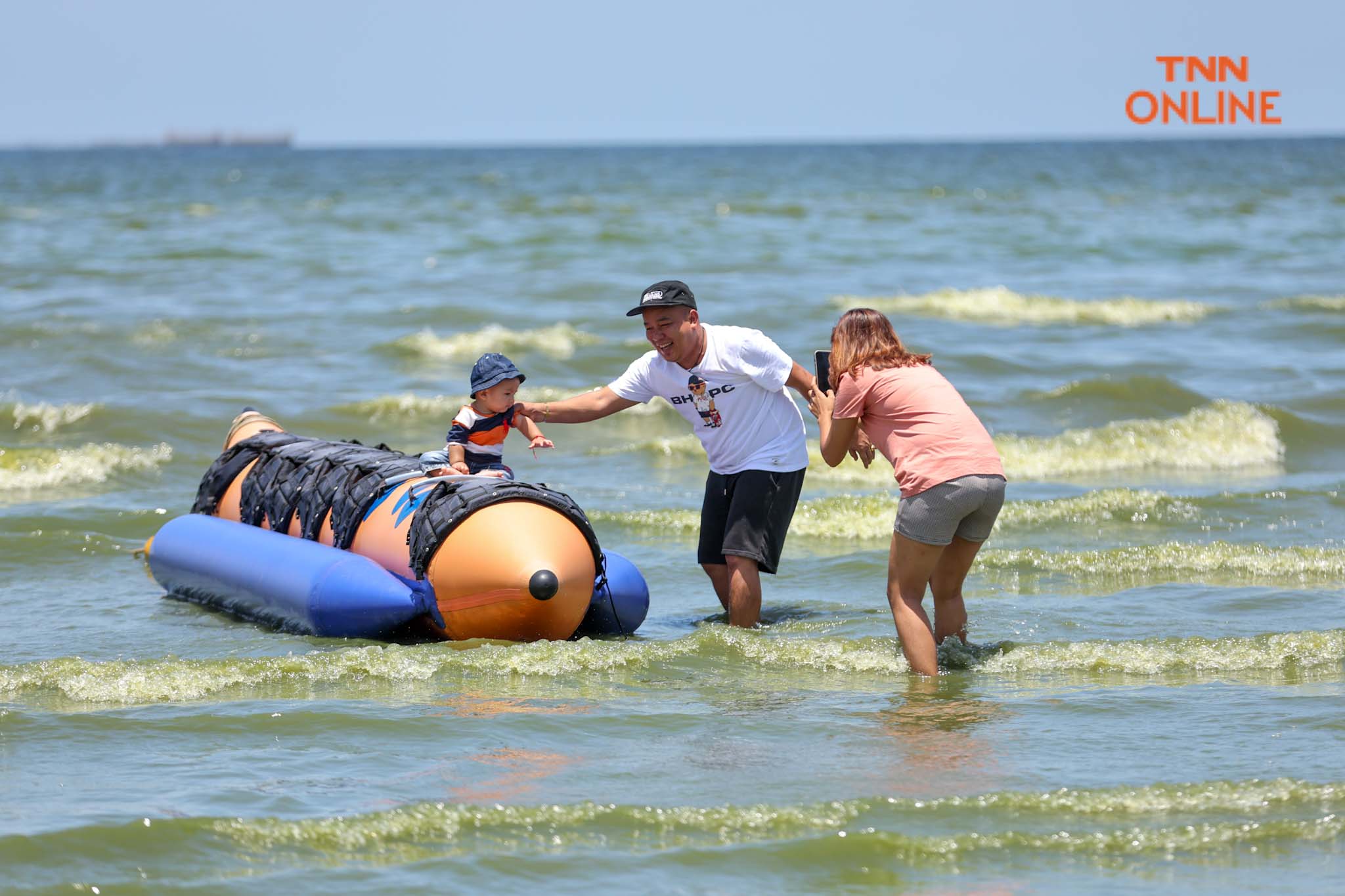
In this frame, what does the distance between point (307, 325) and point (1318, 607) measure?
14.3 m

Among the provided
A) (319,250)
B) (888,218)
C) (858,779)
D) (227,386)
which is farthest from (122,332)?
(888,218)

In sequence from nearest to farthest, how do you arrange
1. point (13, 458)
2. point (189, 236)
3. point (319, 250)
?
point (13, 458), point (319, 250), point (189, 236)

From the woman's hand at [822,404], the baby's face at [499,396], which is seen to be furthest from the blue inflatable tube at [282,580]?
the woman's hand at [822,404]

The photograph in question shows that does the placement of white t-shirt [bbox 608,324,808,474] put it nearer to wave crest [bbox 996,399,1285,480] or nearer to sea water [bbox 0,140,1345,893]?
sea water [bbox 0,140,1345,893]

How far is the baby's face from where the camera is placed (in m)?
7.35

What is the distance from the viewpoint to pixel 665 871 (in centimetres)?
464

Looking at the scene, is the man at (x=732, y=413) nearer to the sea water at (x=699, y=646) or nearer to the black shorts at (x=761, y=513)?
the black shorts at (x=761, y=513)

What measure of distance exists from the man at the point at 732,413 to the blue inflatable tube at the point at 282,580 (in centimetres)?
116

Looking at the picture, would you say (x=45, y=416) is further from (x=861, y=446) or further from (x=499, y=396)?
(x=861, y=446)

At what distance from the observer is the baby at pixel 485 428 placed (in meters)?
7.31

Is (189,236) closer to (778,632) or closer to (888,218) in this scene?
(888,218)

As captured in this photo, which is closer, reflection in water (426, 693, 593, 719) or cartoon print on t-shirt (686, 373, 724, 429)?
reflection in water (426, 693, 593, 719)

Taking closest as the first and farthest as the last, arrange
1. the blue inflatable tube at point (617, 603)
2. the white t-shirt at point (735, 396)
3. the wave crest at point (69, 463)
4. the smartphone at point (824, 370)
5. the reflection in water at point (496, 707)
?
1. the reflection in water at point (496, 707)
2. the smartphone at point (824, 370)
3. the white t-shirt at point (735, 396)
4. the blue inflatable tube at point (617, 603)
5. the wave crest at point (69, 463)

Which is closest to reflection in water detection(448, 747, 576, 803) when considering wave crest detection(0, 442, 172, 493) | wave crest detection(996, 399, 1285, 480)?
wave crest detection(996, 399, 1285, 480)
